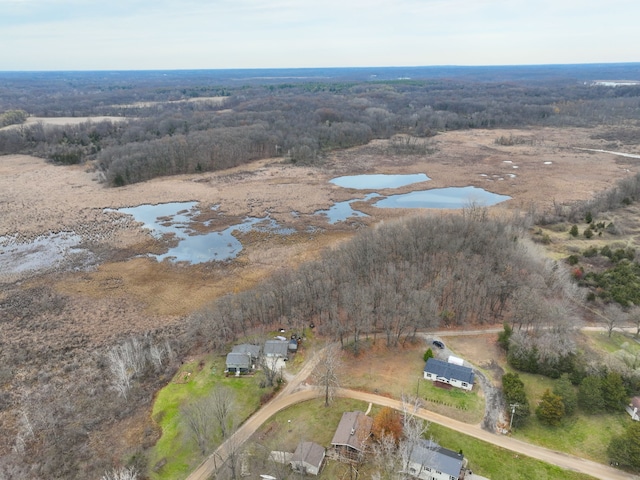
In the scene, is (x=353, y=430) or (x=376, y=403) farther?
(x=376, y=403)

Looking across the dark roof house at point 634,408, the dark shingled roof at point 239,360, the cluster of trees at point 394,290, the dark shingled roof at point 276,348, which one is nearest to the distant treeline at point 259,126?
the cluster of trees at point 394,290

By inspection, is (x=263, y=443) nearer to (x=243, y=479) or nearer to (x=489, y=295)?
(x=243, y=479)

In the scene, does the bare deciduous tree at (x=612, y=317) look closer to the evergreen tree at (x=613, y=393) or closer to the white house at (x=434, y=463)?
the evergreen tree at (x=613, y=393)

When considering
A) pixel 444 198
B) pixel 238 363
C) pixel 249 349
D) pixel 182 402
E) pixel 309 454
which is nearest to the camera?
pixel 309 454

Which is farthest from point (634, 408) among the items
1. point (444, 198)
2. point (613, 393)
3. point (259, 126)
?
point (259, 126)

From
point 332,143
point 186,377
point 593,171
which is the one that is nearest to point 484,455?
point 186,377

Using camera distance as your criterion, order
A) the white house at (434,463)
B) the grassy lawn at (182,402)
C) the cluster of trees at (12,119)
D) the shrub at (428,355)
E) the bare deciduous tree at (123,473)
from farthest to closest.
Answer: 1. the cluster of trees at (12,119)
2. the shrub at (428,355)
3. the grassy lawn at (182,402)
4. the white house at (434,463)
5. the bare deciduous tree at (123,473)

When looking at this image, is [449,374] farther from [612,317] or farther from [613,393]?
[612,317]
